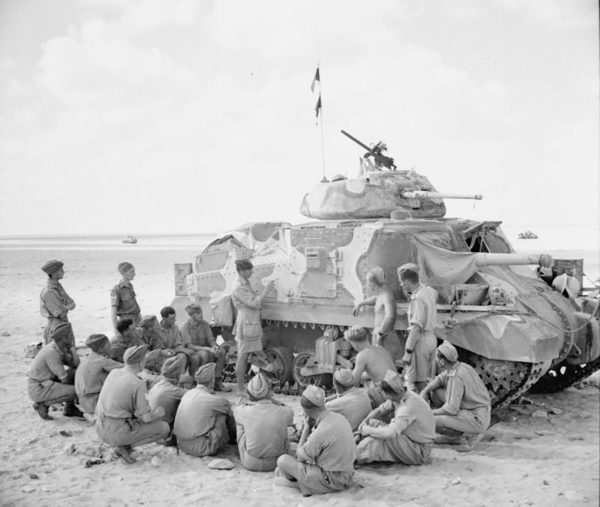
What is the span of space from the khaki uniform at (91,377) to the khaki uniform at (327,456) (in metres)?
3.10

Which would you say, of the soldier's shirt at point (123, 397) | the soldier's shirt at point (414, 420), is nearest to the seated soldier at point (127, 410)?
the soldier's shirt at point (123, 397)

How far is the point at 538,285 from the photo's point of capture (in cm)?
1020

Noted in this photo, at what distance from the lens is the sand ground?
6.72m

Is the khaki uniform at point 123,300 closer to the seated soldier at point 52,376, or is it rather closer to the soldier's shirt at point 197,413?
the seated soldier at point 52,376

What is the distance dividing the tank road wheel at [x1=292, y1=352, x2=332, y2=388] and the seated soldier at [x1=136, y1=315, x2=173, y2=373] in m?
1.91

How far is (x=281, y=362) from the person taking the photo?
36.6ft

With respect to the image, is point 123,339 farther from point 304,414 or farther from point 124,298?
point 304,414

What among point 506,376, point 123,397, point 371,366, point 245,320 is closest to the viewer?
point 123,397

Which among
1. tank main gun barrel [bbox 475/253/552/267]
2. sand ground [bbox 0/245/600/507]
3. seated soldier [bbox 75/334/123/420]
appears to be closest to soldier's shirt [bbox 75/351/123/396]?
seated soldier [bbox 75/334/123/420]

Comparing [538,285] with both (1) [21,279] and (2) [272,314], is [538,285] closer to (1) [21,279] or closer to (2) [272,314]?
(2) [272,314]

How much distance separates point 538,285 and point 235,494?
5502mm

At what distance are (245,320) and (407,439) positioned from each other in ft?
12.6

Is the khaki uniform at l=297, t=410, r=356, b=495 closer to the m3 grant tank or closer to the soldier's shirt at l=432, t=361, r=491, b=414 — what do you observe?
the soldier's shirt at l=432, t=361, r=491, b=414

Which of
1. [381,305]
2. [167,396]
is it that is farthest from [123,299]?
[381,305]
